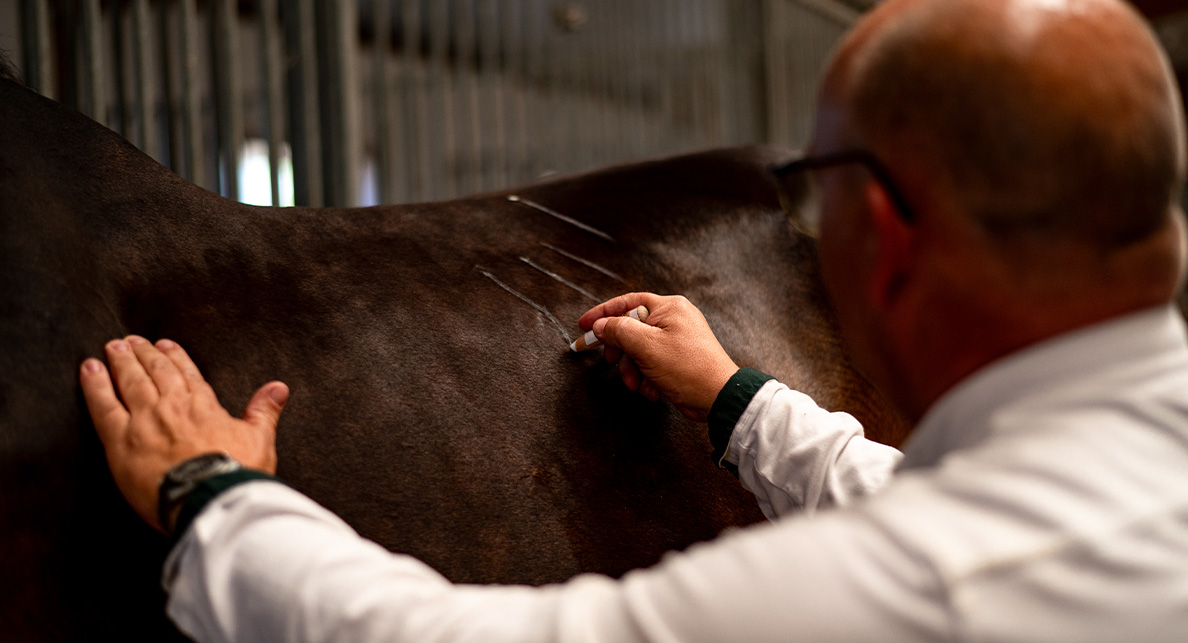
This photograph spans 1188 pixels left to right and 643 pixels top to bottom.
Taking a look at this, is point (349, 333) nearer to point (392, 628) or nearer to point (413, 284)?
point (413, 284)

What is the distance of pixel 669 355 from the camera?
0.87 meters

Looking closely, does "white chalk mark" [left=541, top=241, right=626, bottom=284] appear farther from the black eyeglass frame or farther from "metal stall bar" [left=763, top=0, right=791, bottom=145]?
"metal stall bar" [left=763, top=0, right=791, bottom=145]

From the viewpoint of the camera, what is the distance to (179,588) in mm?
512

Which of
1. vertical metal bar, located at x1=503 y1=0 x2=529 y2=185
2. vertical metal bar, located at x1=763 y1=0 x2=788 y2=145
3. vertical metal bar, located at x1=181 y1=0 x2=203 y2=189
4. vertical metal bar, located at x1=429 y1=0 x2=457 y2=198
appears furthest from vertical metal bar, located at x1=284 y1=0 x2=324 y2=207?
vertical metal bar, located at x1=763 y1=0 x2=788 y2=145

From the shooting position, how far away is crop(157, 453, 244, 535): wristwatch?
1.73 ft

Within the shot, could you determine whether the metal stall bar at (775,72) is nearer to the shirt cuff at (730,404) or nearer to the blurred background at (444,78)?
the blurred background at (444,78)

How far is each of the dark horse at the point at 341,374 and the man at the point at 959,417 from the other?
10cm

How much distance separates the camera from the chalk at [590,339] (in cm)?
89

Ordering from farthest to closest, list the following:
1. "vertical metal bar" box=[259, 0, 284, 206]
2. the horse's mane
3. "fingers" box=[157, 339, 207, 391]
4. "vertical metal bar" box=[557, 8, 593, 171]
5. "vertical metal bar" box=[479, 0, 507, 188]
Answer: "vertical metal bar" box=[557, 8, 593, 171] → "vertical metal bar" box=[479, 0, 507, 188] → "vertical metal bar" box=[259, 0, 284, 206] → the horse's mane → "fingers" box=[157, 339, 207, 391]

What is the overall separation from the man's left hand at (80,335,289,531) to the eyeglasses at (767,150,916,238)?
1.29 ft

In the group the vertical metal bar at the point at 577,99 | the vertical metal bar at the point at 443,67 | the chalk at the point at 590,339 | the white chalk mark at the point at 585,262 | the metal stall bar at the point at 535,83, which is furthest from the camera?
the vertical metal bar at the point at 577,99

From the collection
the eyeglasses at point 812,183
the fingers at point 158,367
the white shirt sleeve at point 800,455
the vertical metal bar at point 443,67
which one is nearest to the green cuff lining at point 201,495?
the fingers at point 158,367

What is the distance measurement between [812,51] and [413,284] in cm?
250

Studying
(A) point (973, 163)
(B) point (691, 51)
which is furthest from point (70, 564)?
(B) point (691, 51)
